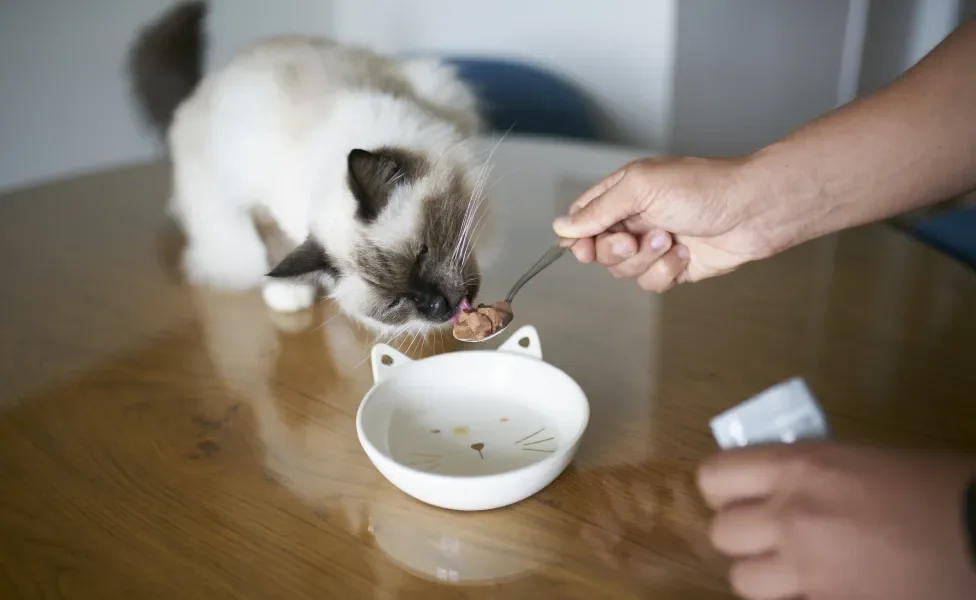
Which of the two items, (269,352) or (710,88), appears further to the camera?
(710,88)

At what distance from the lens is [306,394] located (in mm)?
963

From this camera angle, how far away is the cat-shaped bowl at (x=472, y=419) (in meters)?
0.71

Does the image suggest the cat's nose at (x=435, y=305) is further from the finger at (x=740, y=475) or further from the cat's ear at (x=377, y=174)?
the finger at (x=740, y=475)

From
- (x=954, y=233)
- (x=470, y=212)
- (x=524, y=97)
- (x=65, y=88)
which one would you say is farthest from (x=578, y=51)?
(x=470, y=212)

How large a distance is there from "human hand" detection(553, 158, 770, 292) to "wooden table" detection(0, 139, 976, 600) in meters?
0.08

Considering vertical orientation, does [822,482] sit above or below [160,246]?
above

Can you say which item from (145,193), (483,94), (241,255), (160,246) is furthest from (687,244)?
(483,94)

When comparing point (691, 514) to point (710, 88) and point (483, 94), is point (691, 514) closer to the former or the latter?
point (483, 94)

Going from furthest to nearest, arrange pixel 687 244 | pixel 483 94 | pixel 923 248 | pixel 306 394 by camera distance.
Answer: pixel 483 94 → pixel 923 248 → pixel 687 244 → pixel 306 394

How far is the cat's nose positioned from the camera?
102cm

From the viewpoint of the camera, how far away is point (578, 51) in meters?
2.63

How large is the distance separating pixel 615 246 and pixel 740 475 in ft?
1.54

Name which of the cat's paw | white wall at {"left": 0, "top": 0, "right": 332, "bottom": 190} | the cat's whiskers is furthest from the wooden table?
white wall at {"left": 0, "top": 0, "right": 332, "bottom": 190}

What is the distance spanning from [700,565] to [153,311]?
3.10 ft
